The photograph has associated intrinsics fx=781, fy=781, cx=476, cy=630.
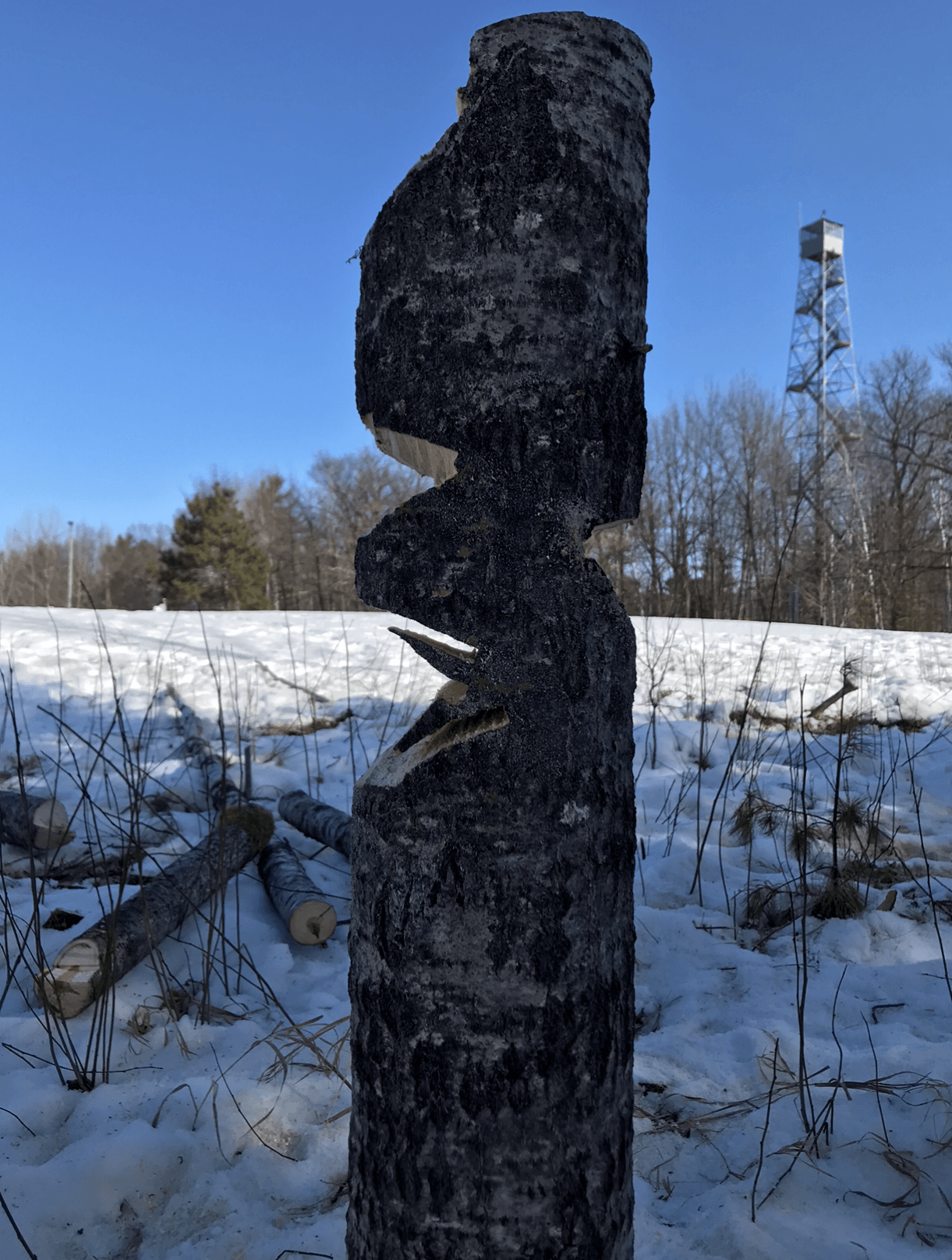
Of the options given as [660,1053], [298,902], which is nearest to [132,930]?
[298,902]

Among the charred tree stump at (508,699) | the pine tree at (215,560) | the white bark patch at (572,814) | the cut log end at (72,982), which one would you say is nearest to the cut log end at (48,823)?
the cut log end at (72,982)

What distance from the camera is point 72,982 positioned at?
2.16m

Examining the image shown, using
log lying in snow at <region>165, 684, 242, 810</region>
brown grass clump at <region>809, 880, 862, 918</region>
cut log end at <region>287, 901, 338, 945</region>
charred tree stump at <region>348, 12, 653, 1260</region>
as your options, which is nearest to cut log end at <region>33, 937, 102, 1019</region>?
cut log end at <region>287, 901, 338, 945</region>

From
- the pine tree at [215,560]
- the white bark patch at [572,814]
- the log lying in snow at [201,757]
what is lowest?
the log lying in snow at [201,757]

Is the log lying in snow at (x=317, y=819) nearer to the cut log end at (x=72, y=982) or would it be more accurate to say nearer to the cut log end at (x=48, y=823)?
the cut log end at (x=48, y=823)

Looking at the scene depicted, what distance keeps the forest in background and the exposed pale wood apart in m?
9.01

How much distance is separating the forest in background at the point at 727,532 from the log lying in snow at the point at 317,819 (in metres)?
8.00

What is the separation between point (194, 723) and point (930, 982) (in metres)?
4.55

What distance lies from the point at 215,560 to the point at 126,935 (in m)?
29.0

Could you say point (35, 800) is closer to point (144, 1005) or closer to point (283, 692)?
point (144, 1005)

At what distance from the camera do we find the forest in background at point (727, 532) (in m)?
16.1

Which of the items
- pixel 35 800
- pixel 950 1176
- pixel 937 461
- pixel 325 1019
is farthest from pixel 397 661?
pixel 937 461

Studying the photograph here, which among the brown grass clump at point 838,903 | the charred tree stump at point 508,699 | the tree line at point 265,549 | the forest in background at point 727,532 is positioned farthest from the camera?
the tree line at point 265,549

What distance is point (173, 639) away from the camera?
757cm
